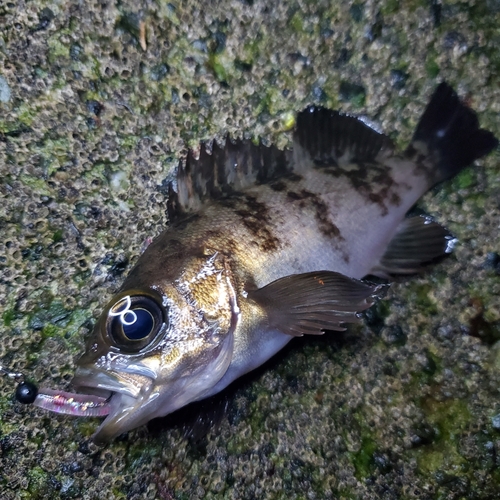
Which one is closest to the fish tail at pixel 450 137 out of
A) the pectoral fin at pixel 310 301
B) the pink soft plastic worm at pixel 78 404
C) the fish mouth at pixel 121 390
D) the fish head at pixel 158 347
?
the pectoral fin at pixel 310 301

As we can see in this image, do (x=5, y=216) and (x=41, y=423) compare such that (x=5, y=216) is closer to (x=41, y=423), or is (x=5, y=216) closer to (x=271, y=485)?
(x=41, y=423)

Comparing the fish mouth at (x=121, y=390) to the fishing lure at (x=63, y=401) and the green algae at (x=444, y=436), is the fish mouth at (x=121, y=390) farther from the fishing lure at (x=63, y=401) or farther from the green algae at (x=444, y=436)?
the green algae at (x=444, y=436)

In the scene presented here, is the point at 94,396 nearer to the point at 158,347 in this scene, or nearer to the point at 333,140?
the point at 158,347

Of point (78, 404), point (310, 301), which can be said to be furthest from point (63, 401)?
point (310, 301)

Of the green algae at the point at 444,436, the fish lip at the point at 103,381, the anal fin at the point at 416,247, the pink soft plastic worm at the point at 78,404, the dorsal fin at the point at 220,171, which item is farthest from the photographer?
the anal fin at the point at 416,247

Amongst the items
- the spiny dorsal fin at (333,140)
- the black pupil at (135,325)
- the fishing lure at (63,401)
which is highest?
the spiny dorsal fin at (333,140)

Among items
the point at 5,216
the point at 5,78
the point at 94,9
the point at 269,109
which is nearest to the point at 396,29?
the point at 269,109

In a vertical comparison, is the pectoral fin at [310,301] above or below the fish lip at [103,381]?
above
